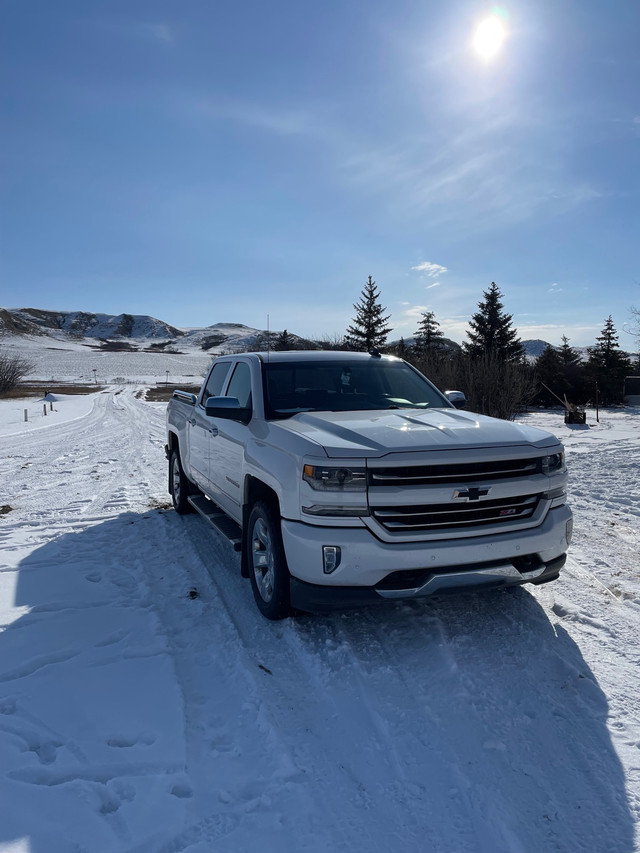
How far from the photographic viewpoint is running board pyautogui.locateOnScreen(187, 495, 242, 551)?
4605 millimetres

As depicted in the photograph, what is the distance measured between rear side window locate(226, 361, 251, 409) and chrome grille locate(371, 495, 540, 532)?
185 cm

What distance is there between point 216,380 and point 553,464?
3.74m

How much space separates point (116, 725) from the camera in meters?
2.86

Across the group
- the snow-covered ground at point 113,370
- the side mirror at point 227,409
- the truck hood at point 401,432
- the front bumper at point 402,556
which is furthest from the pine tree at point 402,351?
the snow-covered ground at point 113,370

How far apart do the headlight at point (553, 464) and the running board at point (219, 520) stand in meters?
2.30

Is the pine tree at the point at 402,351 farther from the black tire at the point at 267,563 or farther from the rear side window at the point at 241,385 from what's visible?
the black tire at the point at 267,563

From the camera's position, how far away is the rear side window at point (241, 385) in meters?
4.95

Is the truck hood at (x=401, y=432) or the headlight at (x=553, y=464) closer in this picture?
the truck hood at (x=401, y=432)

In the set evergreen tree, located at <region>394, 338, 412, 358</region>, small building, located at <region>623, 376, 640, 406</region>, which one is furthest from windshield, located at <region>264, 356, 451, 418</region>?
small building, located at <region>623, 376, 640, 406</region>

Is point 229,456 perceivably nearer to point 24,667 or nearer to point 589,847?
point 24,667

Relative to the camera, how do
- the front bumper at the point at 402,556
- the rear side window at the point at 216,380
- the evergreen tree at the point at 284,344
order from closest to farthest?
the front bumper at the point at 402,556
the rear side window at the point at 216,380
the evergreen tree at the point at 284,344

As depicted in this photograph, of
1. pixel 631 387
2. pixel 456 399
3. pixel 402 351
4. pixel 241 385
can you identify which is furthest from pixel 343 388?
pixel 631 387

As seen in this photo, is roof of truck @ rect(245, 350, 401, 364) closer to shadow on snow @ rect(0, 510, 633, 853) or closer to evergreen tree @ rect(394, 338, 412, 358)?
shadow on snow @ rect(0, 510, 633, 853)

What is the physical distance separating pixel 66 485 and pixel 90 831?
747cm
